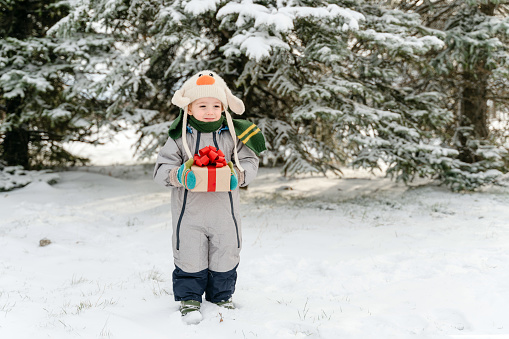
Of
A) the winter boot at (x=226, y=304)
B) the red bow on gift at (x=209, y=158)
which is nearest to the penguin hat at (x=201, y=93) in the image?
the red bow on gift at (x=209, y=158)

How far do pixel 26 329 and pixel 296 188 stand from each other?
7.93 metres

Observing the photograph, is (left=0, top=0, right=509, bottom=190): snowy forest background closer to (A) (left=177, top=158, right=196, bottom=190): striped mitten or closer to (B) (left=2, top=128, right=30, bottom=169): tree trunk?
(B) (left=2, top=128, right=30, bottom=169): tree trunk

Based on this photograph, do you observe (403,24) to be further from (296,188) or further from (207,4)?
(296,188)

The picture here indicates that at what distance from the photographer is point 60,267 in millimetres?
4430

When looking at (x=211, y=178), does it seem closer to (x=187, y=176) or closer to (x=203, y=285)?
(x=187, y=176)

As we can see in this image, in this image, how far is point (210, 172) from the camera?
2793 mm

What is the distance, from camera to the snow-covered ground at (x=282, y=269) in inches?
115

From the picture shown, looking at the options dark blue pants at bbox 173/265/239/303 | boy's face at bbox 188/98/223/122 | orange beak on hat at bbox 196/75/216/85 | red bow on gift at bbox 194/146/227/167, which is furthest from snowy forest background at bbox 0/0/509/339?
orange beak on hat at bbox 196/75/216/85

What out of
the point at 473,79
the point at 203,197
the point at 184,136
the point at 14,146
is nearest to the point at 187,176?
the point at 203,197

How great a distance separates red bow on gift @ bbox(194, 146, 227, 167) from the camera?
9.32 feet

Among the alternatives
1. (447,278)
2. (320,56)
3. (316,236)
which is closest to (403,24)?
(320,56)

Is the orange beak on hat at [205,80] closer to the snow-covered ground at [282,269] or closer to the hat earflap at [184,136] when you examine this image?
the hat earflap at [184,136]

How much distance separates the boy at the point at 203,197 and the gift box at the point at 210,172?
0.61ft

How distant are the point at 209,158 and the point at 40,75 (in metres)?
6.20
